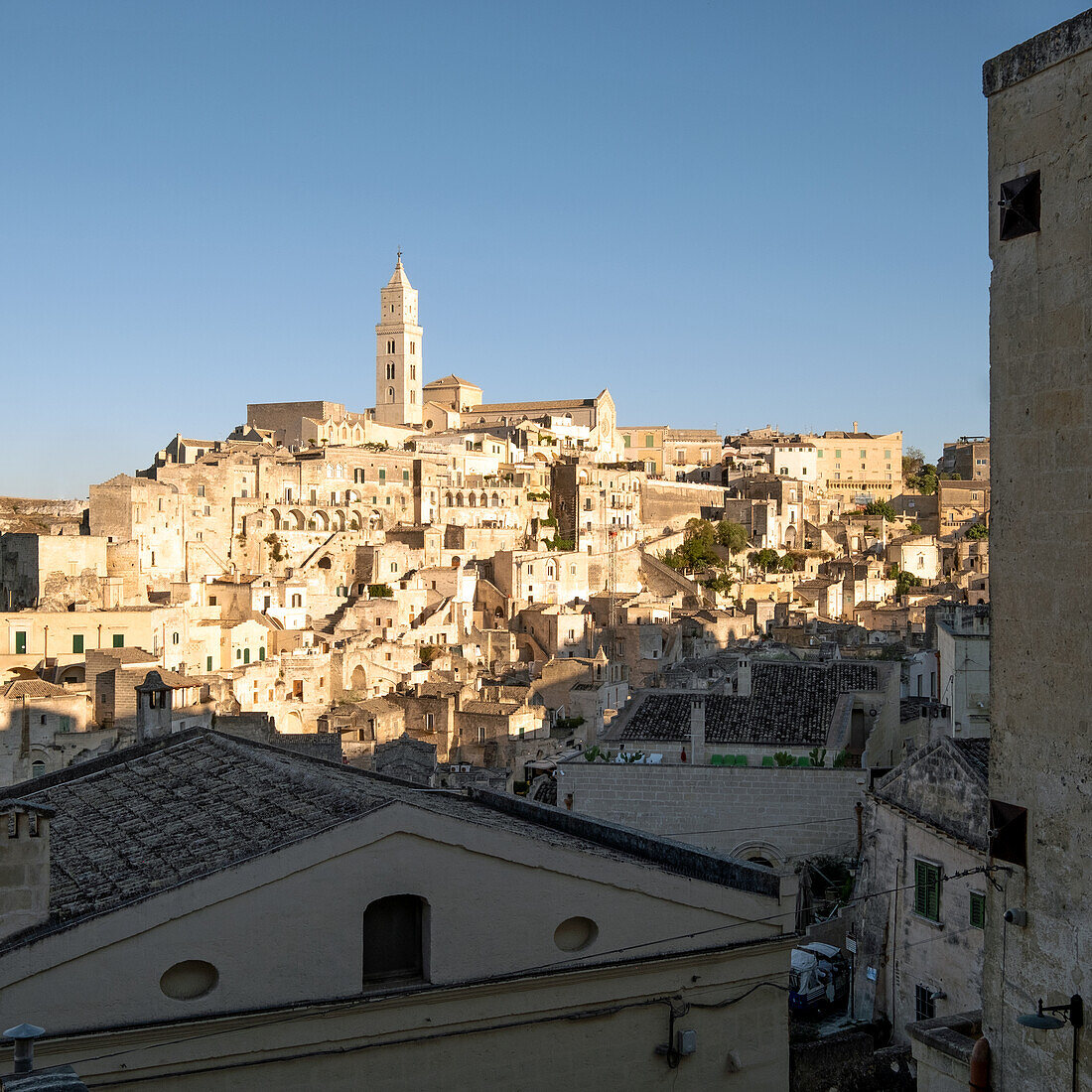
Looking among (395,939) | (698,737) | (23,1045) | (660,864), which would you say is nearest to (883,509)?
(698,737)

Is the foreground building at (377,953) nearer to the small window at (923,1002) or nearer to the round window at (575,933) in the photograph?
the round window at (575,933)

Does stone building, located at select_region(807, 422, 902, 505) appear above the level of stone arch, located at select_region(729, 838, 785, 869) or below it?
above

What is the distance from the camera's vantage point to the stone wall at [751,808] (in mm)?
15445

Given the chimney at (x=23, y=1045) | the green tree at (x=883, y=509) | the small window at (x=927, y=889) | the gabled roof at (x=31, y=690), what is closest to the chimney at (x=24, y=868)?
the chimney at (x=23, y=1045)

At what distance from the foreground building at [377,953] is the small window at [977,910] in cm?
400

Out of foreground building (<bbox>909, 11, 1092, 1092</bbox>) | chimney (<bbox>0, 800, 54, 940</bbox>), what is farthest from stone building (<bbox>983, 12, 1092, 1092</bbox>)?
chimney (<bbox>0, 800, 54, 940</bbox>)

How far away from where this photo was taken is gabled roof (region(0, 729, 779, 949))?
7.17 metres

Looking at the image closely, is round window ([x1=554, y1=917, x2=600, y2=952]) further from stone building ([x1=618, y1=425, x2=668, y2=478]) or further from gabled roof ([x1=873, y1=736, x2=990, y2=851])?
stone building ([x1=618, y1=425, x2=668, y2=478])

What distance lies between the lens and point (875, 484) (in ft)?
331

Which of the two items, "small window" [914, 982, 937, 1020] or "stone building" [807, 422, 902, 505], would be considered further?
"stone building" [807, 422, 902, 505]

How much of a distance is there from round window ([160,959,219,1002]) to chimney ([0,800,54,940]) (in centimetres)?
73

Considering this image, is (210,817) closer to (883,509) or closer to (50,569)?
(50,569)

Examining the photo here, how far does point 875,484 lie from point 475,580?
49532 millimetres

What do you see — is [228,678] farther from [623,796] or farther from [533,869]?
[533,869]
